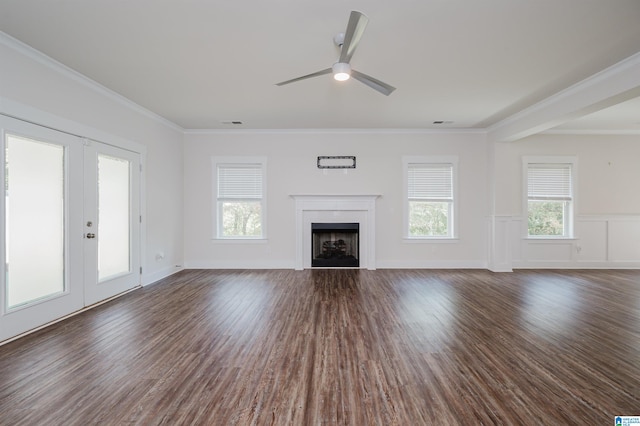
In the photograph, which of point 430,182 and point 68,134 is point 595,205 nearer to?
point 430,182

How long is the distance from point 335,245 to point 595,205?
5.31 metres

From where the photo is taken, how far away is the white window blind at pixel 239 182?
6023 millimetres

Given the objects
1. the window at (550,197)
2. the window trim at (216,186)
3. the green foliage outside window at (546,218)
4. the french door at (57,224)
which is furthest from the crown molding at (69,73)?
the green foliage outside window at (546,218)

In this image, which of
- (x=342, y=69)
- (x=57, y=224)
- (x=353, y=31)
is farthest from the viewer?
(x=57, y=224)

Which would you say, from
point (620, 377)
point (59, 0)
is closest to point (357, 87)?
point (59, 0)

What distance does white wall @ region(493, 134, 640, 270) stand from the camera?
5.92m

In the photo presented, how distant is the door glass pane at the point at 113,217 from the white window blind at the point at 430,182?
4.97 meters

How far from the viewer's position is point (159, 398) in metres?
1.87

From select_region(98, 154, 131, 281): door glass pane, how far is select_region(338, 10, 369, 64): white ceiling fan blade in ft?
11.2

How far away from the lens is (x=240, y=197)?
6023mm

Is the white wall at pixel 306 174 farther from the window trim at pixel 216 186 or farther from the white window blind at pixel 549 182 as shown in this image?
the white window blind at pixel 549 182

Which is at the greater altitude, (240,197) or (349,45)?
(349,45)

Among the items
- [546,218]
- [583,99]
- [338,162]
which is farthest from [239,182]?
[546,218]

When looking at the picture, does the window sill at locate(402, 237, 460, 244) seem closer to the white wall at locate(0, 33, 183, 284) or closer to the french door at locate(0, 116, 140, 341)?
the white wall at locate(0, 33, 183, 284)
